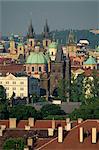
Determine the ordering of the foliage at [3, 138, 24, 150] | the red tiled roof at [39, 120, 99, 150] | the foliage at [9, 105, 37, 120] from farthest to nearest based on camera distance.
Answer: the foliage at [9, 105, 37, 120] < the foliage at [3, 138, 24, 150] < the red tiled roof at [39, 120, 99, 150]

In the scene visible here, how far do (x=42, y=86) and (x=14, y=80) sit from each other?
6.75 ft

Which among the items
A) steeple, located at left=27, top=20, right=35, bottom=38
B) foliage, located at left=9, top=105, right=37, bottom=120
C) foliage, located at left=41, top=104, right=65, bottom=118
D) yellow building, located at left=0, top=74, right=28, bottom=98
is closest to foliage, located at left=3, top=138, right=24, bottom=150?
foliage, located at left=9, top=105, right=37, bottom=120

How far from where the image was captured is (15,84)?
80188mm

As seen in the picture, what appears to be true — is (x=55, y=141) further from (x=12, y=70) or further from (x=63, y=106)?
(x=12, y=70)

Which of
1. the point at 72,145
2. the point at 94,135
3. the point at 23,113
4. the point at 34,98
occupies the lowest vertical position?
the point at 34,98

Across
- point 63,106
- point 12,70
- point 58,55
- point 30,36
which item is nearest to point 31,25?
point 30,36

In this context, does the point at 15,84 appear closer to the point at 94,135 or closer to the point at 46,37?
the point at 46,37

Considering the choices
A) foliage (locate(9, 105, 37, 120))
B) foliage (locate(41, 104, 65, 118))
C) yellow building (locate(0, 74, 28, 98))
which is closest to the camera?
foliage (locate(9, 105, 37, 120))

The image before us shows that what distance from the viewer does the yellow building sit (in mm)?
79562

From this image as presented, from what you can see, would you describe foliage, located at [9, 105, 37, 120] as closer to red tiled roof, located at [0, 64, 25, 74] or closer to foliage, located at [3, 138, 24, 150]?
foliage, located at [3, 138, 24, 150]

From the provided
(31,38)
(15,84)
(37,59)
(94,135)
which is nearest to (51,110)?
(94,135)

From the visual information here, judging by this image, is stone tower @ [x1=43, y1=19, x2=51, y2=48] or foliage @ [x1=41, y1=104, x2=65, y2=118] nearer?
foliage @ [x1=41, y1=104, x2=65, y2=118]

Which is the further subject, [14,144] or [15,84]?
[15,84]

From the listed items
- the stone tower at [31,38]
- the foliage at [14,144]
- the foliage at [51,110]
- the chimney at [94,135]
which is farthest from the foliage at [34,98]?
the stone tower at [31,38]
